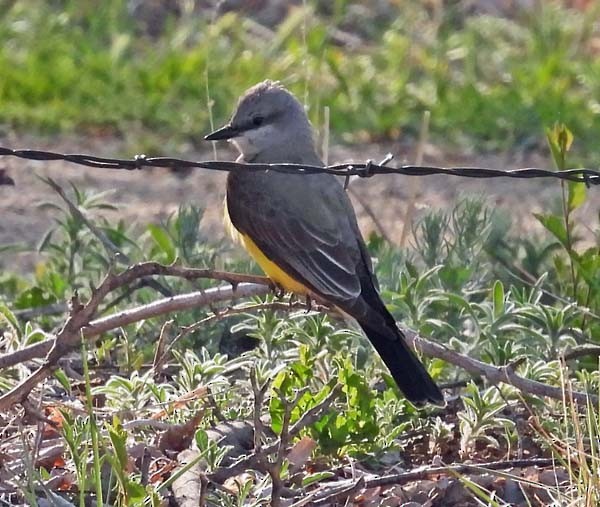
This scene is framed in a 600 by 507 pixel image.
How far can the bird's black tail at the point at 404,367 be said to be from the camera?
4.50 meters

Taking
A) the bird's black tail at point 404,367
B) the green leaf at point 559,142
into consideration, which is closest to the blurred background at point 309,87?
the green leaf at point 559,142

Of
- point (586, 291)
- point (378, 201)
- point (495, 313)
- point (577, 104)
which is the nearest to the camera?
point (495, 313)

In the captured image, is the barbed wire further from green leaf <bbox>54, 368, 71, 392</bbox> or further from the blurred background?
the blurred background

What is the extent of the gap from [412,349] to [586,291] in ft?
4.07

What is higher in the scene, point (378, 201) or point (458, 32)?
point (458, 32)

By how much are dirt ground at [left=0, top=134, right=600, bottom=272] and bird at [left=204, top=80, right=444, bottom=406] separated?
166 centimetres

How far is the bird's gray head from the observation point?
5945 mm

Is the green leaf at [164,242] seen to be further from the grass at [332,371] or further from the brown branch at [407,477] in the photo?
the brown branch at [407,477]

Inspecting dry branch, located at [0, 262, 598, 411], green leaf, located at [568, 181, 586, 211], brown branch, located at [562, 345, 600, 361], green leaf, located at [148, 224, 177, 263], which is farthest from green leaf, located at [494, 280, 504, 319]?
green leaf, located at [148, 224, 177, 263]

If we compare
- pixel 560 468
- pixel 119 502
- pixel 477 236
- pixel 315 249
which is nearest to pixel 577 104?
pixel 477 236

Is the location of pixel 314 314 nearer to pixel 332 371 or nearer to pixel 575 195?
pixel 332 371

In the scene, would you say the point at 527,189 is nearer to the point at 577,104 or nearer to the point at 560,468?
the point at 577,104

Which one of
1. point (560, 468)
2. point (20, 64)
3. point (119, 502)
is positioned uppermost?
point (20, 64)

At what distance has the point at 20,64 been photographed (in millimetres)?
9648
